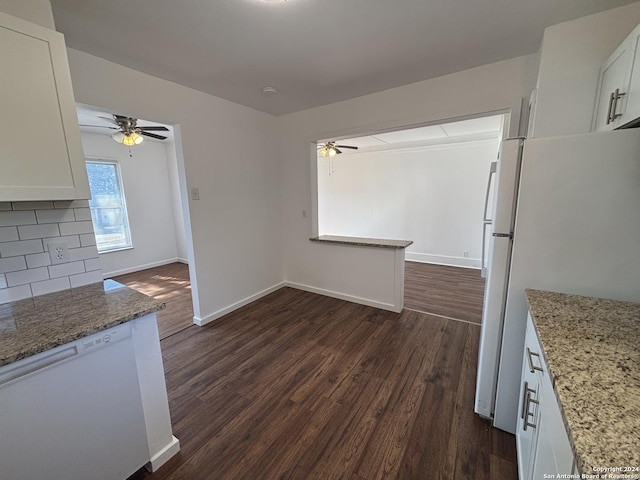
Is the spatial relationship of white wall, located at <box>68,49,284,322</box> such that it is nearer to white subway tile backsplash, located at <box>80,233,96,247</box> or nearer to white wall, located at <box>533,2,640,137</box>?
white subway tile backsplash, located at <box>80,233,96,247</box>

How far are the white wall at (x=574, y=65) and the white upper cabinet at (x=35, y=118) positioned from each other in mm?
2782

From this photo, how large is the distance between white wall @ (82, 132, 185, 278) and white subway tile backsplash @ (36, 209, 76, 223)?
3822 mm

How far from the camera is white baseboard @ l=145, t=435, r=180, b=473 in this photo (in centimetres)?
139

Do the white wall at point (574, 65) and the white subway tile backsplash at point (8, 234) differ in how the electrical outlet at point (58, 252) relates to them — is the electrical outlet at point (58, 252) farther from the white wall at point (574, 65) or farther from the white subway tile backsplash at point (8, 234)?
the white wall at point (574, 65)

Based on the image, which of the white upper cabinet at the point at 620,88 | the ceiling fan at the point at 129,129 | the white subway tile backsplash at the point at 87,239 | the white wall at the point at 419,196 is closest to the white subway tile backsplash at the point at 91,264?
the white subway tile backsplash at the point at 87,239

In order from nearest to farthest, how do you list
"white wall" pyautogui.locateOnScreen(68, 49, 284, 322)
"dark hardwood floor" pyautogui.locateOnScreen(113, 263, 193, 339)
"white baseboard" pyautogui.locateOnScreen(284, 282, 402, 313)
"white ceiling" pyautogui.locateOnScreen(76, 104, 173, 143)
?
"white wall" pyautogui.locateOnScreen(68, 49, 284, 322), "dark hardwood floor" pyautogui.locateOnScreen(113, 263, 193, 339), "white baseboard" pyautogui.locateOnScreen(284, 282, 402, 313), "white ceiling" pyautogui.locateOnScreen(76, 104, 173, 143)

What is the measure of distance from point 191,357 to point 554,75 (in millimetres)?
3542

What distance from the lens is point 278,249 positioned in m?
3.94

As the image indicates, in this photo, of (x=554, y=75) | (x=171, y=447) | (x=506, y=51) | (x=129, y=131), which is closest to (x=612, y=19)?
(x=554, y=75)

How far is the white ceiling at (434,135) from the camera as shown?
387 centimetres

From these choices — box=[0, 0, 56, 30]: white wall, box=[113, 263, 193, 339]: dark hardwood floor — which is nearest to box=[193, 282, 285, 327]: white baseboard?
box=[113, 263, 193, 339]: dark hardwood floor

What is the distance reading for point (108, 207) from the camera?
15.4 ft

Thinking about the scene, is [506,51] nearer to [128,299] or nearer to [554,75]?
[554,75]

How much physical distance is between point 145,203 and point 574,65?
621 centimetres
